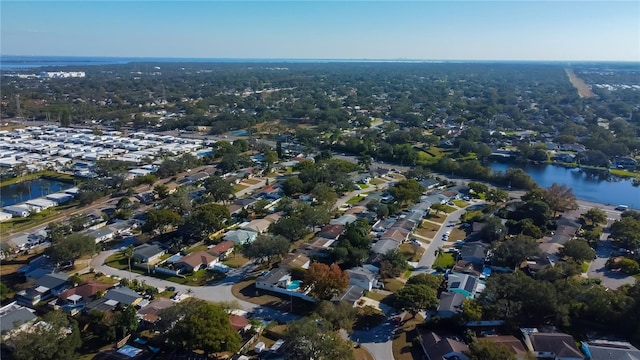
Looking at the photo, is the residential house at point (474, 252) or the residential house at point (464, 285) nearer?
the residential house at point (464, 285)

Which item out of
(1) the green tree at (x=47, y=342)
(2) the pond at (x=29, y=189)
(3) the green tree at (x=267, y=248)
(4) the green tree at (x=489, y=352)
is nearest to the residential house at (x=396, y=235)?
(3) the green tree at (x=267, y=248)

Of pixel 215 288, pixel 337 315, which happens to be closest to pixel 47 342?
pixel 215 288

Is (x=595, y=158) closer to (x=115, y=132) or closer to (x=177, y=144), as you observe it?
(x=177, y=144)

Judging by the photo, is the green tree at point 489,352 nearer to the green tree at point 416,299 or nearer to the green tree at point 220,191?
the green tree at point 416,299

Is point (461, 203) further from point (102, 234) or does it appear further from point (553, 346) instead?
point (102, 234)

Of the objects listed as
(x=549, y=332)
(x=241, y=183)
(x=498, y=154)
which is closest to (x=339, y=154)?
(x=241, y=183)
